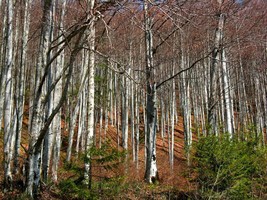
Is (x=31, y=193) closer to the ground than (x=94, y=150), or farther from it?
closer to the ground

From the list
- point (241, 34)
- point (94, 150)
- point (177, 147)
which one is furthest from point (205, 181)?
point (177, 147)

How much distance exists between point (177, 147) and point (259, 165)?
13370mm

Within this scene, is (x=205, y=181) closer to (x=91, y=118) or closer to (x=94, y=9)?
(x=91, y=118)

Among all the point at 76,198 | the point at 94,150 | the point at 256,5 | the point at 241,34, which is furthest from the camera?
the point at 256,5

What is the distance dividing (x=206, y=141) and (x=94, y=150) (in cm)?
249

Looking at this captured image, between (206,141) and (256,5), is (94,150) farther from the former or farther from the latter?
(256,5)

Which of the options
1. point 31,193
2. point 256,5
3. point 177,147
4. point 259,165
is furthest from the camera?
point 177,147

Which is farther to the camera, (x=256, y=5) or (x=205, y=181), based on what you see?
(x=256, y=5)

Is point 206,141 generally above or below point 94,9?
below

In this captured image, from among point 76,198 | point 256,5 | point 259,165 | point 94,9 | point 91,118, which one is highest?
point 256,5

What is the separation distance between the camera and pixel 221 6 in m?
9.00

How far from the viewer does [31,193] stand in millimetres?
5207

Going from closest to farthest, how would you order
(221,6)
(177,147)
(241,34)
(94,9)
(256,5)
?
(94,9)
(221,6)
(241,34)
(256,5)
(177,147)

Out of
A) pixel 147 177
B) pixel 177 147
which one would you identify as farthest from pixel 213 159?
pixel 177 147
